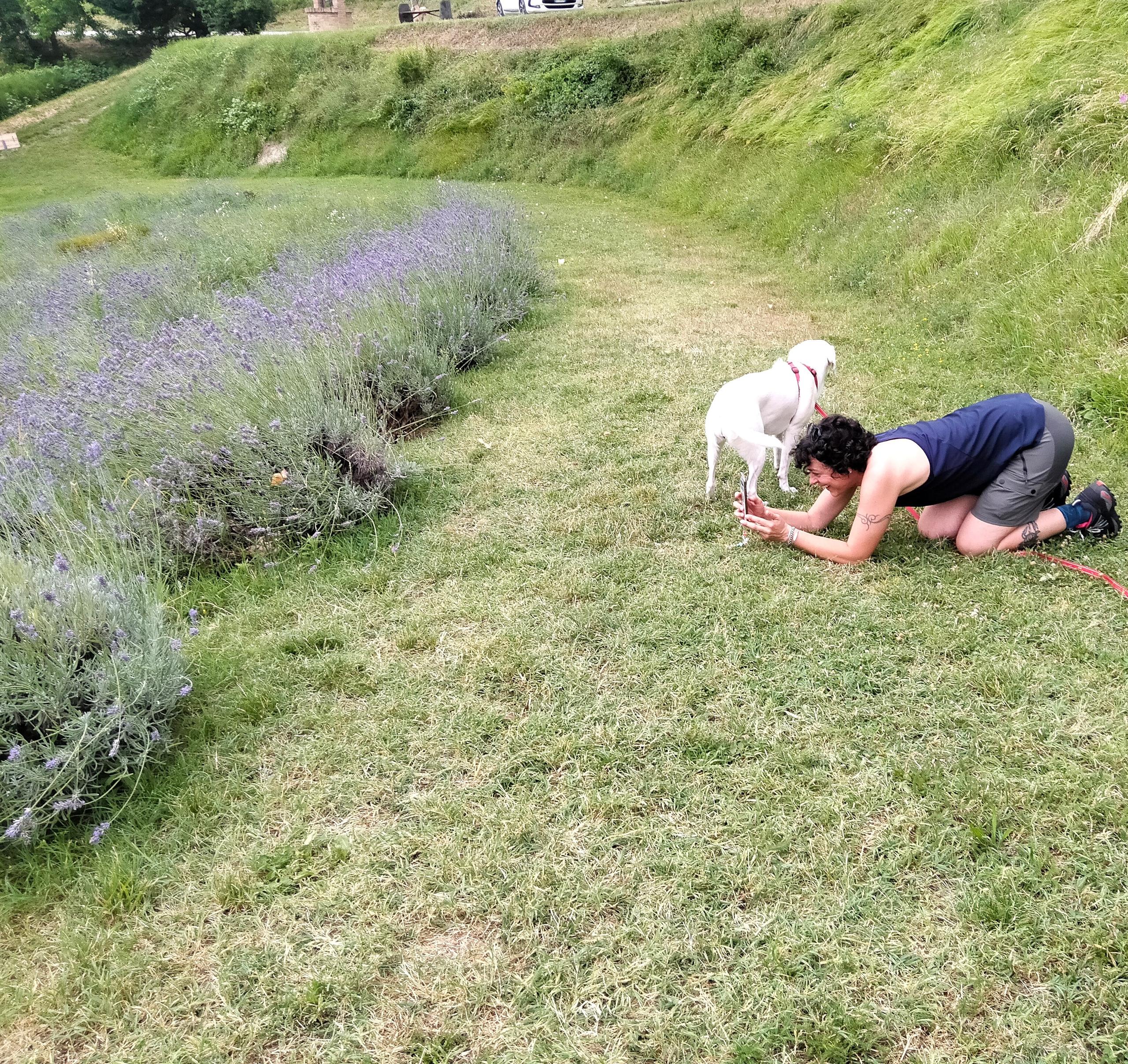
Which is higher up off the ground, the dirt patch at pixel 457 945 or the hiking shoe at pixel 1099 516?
the hiking shoe at pixel 1099 516

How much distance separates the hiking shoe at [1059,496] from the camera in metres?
3.49

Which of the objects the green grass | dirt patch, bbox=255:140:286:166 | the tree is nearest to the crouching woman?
the green grass

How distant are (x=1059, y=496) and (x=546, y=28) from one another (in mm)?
24064

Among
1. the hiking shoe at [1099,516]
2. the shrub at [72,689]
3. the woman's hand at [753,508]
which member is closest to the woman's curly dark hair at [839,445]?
the woman's hand at [753,508]

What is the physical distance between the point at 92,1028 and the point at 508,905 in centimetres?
111

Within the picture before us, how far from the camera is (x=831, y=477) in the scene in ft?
11.2

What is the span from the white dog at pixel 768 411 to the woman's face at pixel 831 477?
23 centimetres

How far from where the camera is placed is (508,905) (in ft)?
7.11

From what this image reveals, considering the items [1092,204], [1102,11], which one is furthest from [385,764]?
[1102,11]

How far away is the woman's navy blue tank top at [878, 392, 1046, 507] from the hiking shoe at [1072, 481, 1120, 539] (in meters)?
0.45

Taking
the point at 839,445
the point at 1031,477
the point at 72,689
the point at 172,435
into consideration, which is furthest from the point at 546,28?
the point at 72,689

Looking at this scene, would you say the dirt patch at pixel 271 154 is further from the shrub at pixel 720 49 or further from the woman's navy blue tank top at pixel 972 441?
the woman's navy blue tank top at pixel 972 441

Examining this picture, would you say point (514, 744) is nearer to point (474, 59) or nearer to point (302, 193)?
point (302, 193)

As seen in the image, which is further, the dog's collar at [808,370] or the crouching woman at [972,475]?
the dog's collar at [808,370]
